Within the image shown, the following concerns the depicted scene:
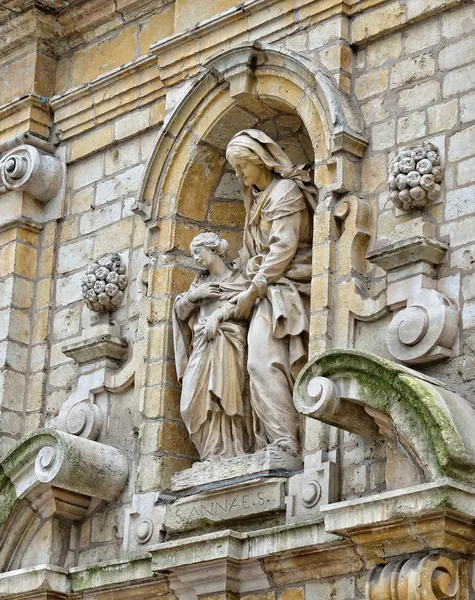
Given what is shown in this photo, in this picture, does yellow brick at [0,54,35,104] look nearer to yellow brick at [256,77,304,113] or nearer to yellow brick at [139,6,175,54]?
yellow brick at [139,6,175,54]

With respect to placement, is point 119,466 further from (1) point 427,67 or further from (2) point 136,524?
(1) point 427,67

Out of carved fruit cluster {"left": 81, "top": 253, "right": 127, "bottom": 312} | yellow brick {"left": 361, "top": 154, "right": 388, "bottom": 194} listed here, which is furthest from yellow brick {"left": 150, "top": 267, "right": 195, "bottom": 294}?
yellow brick {"left": 361, "top": 154, "right": 388, "bottom": 194}

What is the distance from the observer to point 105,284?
963cm

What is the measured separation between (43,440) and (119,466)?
404 millimetres

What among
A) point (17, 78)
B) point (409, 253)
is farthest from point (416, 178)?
point (17, 78)

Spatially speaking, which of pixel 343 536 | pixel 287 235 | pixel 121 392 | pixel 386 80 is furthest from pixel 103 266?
pixel 343 536

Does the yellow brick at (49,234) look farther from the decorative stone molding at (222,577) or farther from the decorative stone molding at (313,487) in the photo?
the decorative stone molding at (313,487)

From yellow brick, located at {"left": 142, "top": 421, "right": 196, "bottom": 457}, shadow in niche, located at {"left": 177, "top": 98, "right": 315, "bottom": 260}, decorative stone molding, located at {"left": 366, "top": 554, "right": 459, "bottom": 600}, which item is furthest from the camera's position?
shadow in niche, located at {"left": 177, "top": 98, "right": 315, "bottom": 260}

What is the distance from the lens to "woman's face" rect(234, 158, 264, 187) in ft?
29.5

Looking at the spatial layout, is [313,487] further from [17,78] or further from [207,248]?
[17,78]

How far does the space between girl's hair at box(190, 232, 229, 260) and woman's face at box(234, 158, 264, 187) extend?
0.32 metres

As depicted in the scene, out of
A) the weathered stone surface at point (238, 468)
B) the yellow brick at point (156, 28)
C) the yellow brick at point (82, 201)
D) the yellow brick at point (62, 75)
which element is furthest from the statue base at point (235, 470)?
the yellow brick at point (62, 75)

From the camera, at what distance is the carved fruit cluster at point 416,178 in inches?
323

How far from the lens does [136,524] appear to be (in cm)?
892
